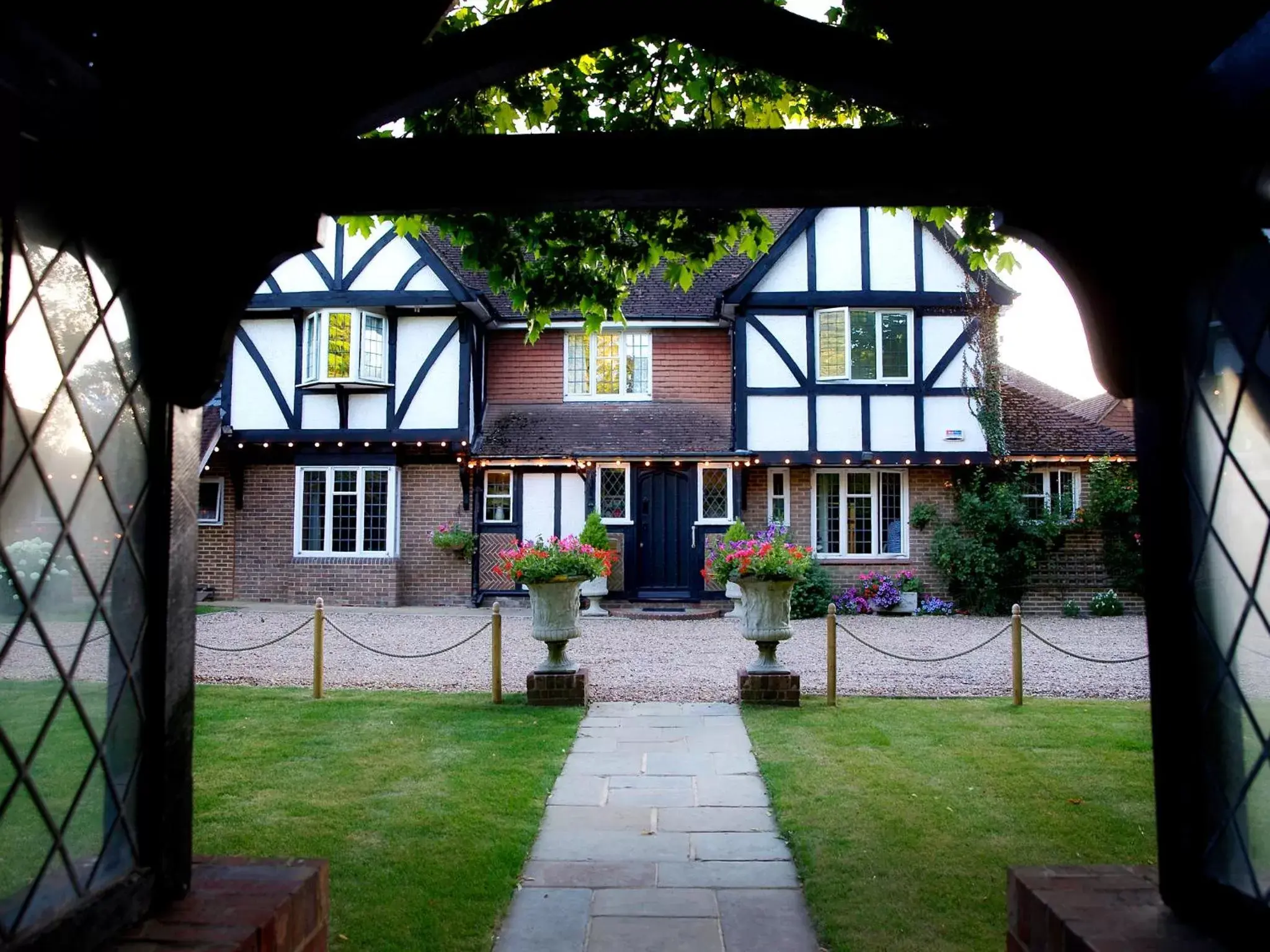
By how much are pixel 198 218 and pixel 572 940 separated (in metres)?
3.01

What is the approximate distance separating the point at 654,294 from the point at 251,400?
→ 27.7 feet

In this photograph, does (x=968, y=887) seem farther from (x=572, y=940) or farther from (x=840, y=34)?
(x=840, y=34)

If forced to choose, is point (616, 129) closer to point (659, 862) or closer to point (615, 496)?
point (659, 862)

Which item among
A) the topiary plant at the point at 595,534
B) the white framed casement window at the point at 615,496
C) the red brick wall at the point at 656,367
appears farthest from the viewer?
the red brick wall at the point at 656,367

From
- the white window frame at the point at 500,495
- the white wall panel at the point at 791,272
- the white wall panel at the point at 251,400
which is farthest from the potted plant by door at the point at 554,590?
the white wall panel at the point at 251,400

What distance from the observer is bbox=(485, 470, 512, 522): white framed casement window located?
1791 centimetres

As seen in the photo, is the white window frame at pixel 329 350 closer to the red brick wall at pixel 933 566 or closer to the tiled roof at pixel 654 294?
the tiled roof at pixel 654 294

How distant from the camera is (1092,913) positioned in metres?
2.51

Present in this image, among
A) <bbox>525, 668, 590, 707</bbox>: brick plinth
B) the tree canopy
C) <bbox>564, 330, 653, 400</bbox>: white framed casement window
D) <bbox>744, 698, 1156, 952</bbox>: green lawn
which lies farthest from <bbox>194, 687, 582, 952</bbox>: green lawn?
<bbox>564, 330, 653, 400</bbox>: white framed casement window

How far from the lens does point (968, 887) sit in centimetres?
412

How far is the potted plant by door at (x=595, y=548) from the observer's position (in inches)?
609

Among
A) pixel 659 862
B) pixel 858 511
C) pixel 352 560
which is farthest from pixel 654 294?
pixel 659 862

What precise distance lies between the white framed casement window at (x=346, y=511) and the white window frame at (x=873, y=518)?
826 centimetres

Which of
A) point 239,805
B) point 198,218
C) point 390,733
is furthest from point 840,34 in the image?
point 390,733
